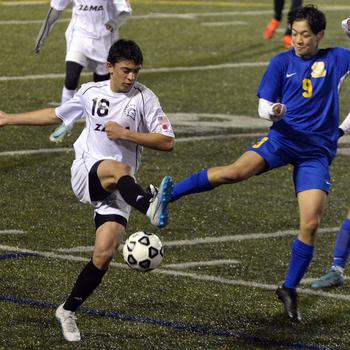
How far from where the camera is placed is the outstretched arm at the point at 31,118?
8273 mm

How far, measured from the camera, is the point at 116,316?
8.29 m

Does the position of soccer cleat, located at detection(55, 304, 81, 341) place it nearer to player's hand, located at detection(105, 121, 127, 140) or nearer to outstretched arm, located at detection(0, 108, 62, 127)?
player's hand, located at detection(105, 121, 127, 140)

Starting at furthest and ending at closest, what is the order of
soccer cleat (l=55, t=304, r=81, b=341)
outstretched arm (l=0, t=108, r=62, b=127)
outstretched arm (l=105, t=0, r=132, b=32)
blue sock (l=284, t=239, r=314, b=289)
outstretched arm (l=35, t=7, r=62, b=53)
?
outstretched arm (l=105, t=0, r=132, b=32), outstretched arm (l=35, t=7, r=62, b=53), blue sock (l=284, t=239, r=314, b=289), outstretched arm (l=0, t=108, r=62, b=127), soccer cleat (l=55, t=304, r=81, b=341)

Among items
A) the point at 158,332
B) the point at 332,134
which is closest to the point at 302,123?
the point at 332,134

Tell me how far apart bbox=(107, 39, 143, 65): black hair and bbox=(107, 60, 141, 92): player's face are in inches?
1.0

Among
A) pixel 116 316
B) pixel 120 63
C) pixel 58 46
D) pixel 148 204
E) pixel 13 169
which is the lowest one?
pixel 58 46

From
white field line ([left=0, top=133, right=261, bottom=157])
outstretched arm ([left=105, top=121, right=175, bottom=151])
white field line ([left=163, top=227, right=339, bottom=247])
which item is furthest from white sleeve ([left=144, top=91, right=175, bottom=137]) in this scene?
white field line ([left=0, top=133, right=261, bottom=157])

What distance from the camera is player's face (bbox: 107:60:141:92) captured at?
26.3 feet

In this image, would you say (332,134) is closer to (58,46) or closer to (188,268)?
(188,268)

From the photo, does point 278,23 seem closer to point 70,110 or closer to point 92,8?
point 92,8

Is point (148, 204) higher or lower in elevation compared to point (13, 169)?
higher

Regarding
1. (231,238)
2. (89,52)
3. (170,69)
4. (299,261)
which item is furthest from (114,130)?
(170,69)

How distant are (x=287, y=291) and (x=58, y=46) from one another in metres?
11.8

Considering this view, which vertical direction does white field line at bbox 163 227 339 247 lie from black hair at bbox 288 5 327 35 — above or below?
below
